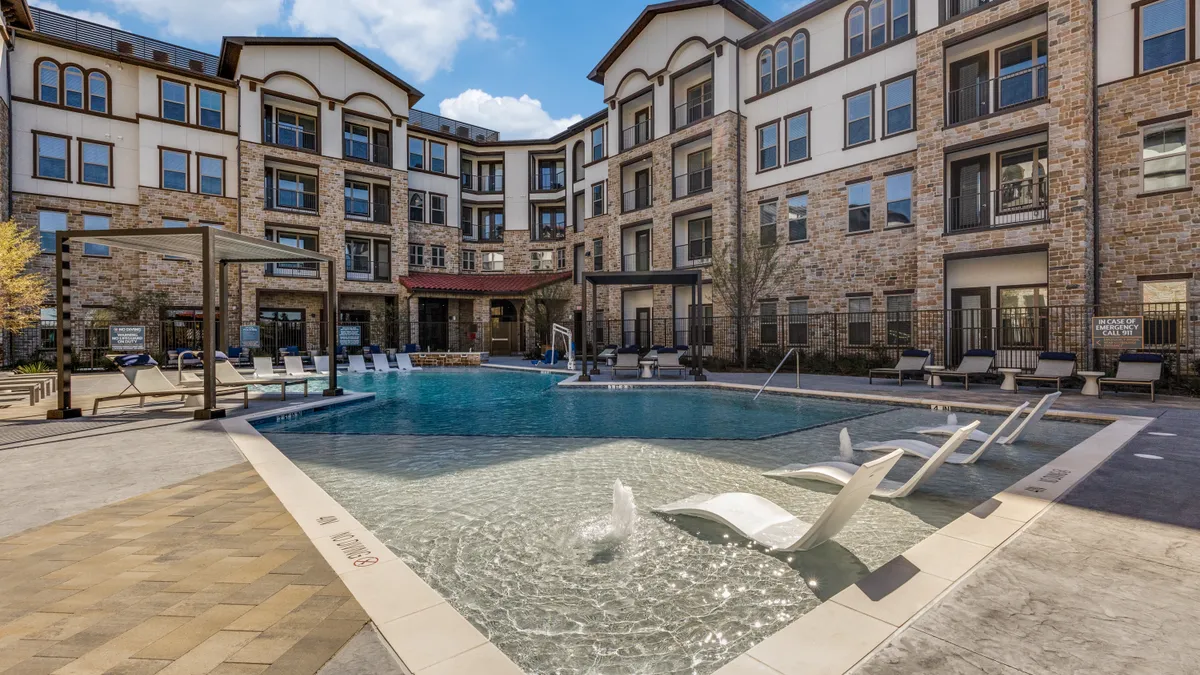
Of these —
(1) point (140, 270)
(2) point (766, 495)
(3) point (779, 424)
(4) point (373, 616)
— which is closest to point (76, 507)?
(4) point (373, 616)

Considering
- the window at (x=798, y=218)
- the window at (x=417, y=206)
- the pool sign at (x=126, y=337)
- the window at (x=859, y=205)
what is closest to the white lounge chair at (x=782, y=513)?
the window at (x=859, y=205)

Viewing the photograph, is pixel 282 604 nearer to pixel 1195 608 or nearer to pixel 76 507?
pixel 76 507

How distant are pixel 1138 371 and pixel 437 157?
30513mm

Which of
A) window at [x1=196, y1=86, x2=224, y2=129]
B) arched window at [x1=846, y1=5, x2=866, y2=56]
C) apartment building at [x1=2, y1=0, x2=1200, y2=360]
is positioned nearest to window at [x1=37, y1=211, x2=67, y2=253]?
apartment building at [x1=2, y1=0, x2=1200, y2=360]

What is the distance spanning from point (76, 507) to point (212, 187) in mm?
25250

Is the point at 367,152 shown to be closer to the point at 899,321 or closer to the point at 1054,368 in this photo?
the point at 899,321

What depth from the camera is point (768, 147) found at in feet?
69.4

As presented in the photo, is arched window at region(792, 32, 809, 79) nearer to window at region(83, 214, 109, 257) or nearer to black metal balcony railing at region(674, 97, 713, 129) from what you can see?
black metal balcony railing at region(674, 97, 713, 129)

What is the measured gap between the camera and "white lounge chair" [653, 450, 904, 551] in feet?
10.6

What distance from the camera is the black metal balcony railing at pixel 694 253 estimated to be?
22.8 meters

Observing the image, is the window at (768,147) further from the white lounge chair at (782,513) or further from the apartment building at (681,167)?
the white lounge chair at (782,513)

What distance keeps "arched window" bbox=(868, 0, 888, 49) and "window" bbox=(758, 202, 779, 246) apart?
5.97m

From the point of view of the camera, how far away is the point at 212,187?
24.3m

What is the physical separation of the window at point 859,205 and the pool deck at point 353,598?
14.7m
